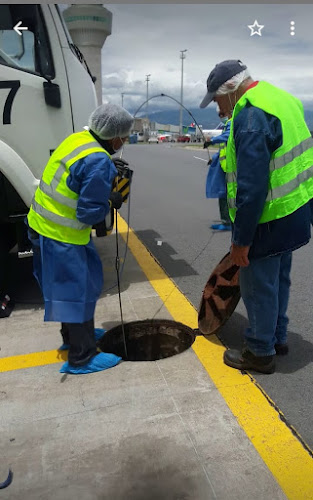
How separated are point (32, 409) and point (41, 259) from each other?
3.09 feet

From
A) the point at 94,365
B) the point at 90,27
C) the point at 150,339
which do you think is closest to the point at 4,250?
the point at 150,339

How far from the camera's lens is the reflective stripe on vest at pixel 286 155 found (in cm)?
237

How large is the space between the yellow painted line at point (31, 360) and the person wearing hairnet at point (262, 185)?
128 centimetres

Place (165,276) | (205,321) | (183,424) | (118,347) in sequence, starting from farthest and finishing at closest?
(165,276)
(118,347)
(205,321)
(183,424)

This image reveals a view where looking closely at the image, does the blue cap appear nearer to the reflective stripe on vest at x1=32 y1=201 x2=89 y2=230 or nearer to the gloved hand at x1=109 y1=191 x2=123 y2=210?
the gloved hand at x1=109 y1=191 x2=123 y2=210

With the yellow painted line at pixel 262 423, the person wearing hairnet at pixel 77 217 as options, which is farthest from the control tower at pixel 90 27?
the yellow painted line at pixel 262 423

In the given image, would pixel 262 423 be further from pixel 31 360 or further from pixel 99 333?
pixel 31 360

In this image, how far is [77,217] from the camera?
2.62m

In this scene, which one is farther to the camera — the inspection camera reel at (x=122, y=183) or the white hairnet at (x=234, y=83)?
the inspection camera reel at (x=122, y=183)

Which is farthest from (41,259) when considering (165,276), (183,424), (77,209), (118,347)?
(165,276)

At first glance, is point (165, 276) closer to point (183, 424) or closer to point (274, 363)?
point (274, 363)

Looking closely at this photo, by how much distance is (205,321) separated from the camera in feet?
10.9

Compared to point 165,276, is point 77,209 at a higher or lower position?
higher

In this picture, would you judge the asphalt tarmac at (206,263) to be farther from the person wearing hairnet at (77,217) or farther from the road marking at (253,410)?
the person wearing hairnet at (77,217)
